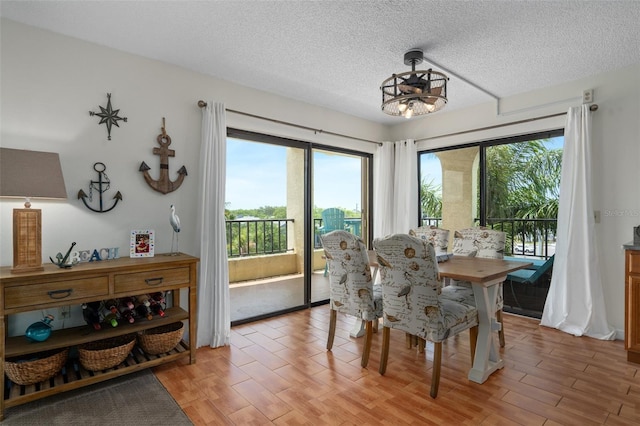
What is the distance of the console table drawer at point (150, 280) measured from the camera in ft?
7.74

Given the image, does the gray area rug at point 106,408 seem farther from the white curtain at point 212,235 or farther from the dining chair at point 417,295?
the dining chair at point 417,295

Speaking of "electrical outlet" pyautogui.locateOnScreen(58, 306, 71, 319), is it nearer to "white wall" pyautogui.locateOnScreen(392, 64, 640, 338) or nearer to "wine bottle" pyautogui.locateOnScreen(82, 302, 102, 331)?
"wine bottle" pyautogui.locateOnScreen(82, 302, 102, 331)

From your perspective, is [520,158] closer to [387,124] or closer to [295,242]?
[387,124]

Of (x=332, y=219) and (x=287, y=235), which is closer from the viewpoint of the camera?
(x=287, y=235)

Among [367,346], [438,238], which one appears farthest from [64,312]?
[438,238]

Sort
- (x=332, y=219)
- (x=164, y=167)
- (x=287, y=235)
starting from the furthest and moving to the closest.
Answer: (x=332, y=219) → (x=287, y=235) → (x=164, y=167)

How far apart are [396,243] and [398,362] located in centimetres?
108

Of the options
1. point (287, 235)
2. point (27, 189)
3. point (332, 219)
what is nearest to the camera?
point (27, 189)

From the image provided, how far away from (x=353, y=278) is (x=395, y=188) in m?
2.61

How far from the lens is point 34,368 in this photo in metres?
2.09

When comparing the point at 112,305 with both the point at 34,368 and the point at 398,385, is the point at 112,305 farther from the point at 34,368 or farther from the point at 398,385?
the point at 398,385

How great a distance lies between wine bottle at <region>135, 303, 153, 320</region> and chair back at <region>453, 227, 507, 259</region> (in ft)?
9.44

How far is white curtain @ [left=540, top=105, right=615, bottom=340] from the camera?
3.26m

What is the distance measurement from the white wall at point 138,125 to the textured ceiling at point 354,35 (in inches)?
6.6
